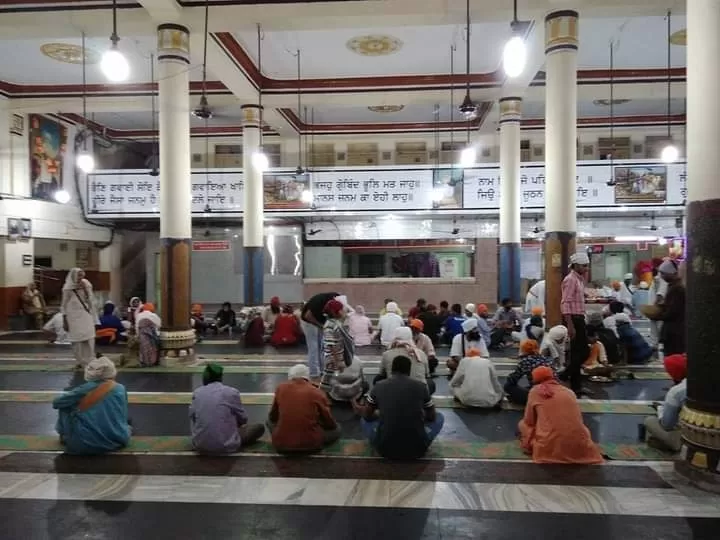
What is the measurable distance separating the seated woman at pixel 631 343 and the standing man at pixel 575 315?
1.75 metres

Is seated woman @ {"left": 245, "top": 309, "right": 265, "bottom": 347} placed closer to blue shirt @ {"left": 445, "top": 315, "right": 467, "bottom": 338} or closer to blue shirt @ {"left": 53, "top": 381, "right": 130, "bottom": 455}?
blue shirt @ {"left": 445, "top": 315, "right": 467, "bottom": 338}

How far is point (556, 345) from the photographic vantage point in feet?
18.6

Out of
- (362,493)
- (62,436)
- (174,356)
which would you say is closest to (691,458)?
(362,493)

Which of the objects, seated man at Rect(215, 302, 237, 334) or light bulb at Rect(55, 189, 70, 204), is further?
light bulb at Rect(55, 189, 70, 204)

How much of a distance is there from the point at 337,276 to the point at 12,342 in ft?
23.2

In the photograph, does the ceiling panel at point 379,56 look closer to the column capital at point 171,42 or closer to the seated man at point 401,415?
the column capital at point 171,42

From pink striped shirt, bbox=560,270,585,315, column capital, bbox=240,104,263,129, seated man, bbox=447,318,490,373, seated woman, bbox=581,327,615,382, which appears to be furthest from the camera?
column capital, bbox=240,104,263,129

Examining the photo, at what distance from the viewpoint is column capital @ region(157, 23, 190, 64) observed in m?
7.09

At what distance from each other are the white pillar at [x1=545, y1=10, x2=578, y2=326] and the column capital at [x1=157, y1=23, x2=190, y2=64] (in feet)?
15.6

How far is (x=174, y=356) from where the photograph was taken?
727 centimetres

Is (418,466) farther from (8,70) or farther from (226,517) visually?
(8,70)

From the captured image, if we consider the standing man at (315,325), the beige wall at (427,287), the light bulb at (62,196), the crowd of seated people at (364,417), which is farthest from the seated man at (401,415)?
the light bulb at (62,196)

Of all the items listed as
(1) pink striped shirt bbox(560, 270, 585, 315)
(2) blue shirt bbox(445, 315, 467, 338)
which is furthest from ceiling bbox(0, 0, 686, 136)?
(2) blue shirt bbox(445, 315, 467, 338)

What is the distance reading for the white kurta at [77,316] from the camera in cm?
685
